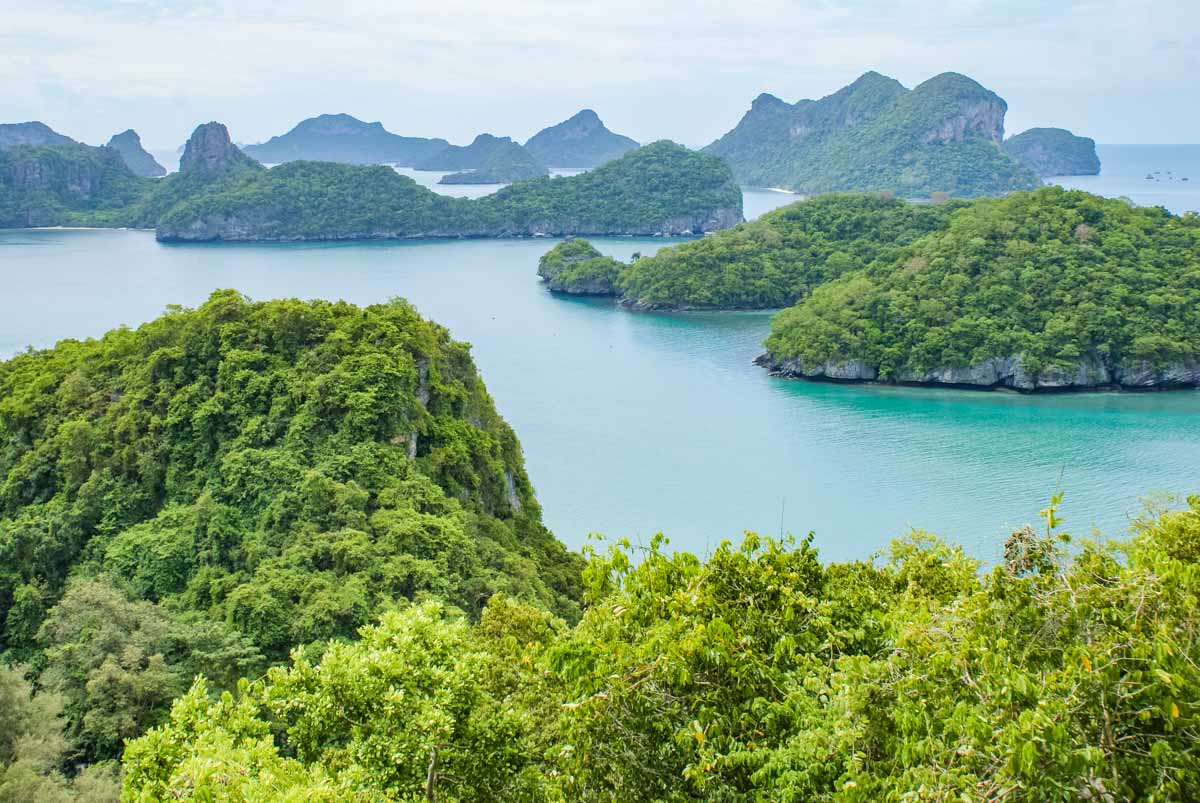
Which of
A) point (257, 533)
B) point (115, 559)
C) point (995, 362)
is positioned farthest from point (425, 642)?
point (995, 362)

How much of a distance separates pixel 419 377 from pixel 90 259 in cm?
5764

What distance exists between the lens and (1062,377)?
32562mm

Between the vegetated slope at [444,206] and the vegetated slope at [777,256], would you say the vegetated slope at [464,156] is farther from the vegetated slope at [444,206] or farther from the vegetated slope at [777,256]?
the vegetated slope at [777,256]

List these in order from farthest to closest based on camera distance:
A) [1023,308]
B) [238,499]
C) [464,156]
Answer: [464,156]
[1023,308]
[238,499]

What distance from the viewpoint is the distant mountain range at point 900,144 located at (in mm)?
103312

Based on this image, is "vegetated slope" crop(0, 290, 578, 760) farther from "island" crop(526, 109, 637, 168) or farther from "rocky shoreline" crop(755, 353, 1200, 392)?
"island" crop(526, 109, 637, 168)

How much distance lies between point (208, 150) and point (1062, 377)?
291 ft

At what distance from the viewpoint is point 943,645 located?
4.71 meters

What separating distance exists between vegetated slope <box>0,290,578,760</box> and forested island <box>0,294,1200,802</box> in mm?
53

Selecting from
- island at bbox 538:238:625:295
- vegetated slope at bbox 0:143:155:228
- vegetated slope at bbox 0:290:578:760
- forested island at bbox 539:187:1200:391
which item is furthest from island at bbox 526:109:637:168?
vegetated slope at bbox 0:290:578:760

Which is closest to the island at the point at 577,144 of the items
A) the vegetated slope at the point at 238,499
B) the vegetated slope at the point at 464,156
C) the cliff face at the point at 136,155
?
the vegetated slope at the point at 464,156

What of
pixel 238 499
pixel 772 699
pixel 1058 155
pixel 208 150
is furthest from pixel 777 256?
pixel 1058 155

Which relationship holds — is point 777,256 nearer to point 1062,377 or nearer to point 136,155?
point 1062,377

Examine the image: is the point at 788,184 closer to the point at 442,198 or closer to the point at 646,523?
the point at 442,198
